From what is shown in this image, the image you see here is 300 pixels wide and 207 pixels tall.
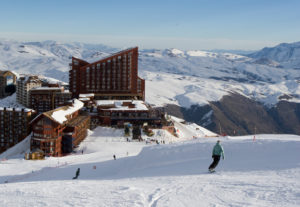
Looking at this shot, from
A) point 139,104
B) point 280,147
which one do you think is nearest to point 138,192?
point 280,147

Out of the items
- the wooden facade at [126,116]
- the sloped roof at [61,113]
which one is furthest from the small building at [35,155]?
the wooden facade at [126,116]

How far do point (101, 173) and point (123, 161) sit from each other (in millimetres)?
4556

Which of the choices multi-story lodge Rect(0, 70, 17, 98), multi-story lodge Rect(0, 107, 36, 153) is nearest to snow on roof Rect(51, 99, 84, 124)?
multi-story lodge Rect(0, 107, 36, 153)

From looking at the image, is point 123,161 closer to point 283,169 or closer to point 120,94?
point 283,169

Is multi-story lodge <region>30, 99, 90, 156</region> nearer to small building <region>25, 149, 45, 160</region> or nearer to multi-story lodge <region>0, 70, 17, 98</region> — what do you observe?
small building <region>25, 149, 45, 160</region>

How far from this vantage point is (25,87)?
388ft

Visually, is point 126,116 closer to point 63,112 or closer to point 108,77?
point 63,112

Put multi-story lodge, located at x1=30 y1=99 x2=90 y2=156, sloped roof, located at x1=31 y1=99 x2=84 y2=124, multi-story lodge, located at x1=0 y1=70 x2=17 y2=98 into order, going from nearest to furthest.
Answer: multi-story lodge, located at x1=30 y1=99 x2=90 y2=156
sloped roof, located at x1=31 y1=99 x2=84 y2=124
multi-story lodge, located at x1=0 y1=70 x2=17 y2=98

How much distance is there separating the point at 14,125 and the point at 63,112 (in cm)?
1929

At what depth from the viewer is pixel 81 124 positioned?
237ft

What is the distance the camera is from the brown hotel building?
→ 122 m

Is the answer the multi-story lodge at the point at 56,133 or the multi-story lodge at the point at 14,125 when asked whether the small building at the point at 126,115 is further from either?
the multi-story lodge at the point at 14,125

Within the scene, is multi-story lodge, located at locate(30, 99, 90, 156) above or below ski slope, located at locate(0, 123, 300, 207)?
below

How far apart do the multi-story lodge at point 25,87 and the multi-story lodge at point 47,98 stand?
8.60 meters
